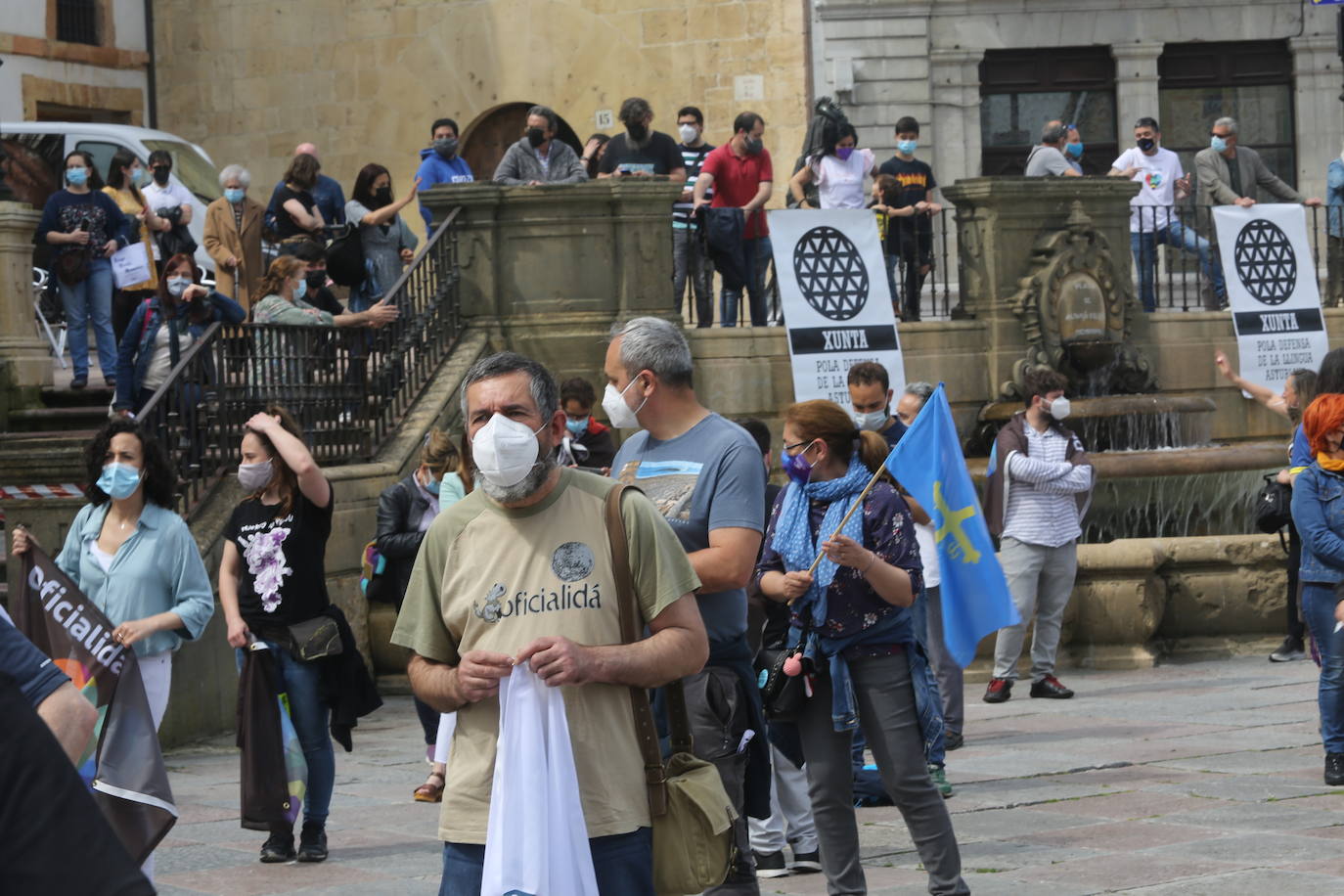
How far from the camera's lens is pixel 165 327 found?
46.0 ft

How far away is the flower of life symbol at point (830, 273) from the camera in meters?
16.8

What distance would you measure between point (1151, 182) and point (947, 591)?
12746mm

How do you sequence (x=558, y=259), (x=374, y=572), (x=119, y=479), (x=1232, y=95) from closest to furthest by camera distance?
(x=119, y=479), (x=374, y=572), (x=558, y=259), (x=1232, y=95)

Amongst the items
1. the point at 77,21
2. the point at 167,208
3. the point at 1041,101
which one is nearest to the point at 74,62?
the point at 77,21

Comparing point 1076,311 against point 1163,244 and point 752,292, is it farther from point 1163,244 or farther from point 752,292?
point 752,292

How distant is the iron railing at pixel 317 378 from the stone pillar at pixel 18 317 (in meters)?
3.08

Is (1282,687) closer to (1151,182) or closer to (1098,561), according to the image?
(1098,561)

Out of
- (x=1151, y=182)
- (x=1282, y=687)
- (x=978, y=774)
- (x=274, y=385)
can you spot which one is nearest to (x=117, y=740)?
(x=978, y=774)

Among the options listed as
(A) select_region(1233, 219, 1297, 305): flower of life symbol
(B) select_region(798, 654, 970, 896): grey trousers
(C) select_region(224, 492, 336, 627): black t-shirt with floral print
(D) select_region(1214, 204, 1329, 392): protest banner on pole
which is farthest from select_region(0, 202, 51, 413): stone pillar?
(B) select_region(798, 654, 970, 896): grey trousers

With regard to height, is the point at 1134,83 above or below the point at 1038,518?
above

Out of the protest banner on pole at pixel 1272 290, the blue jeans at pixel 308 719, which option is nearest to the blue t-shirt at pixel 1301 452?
the blue jeans at pixel 308 719

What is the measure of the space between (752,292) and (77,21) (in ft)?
55.4

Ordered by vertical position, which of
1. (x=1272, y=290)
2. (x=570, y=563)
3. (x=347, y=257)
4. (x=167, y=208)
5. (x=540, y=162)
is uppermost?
(x=540, y=162)

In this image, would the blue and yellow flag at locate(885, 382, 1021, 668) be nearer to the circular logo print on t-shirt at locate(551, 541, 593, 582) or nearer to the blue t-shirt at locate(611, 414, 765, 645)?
the blue t-shirt at locate(611, 414, 765, 645)
